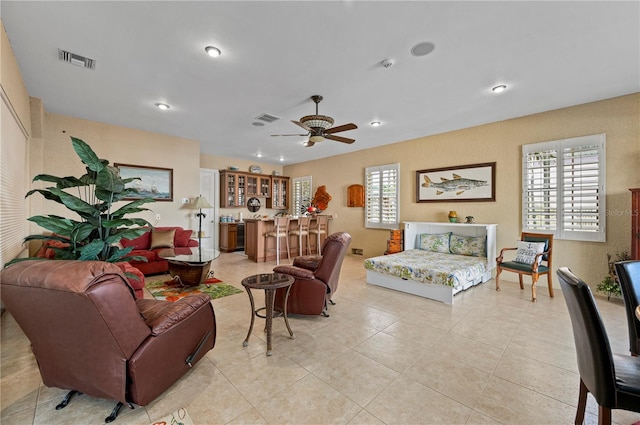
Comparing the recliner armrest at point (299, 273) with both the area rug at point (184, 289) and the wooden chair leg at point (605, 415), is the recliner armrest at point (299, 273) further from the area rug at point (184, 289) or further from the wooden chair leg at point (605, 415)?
the wooden chair leg at point (605, 415)

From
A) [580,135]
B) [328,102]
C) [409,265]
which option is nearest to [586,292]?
[409,265]

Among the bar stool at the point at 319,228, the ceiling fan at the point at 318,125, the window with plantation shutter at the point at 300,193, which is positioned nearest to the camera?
the ceiling fan at the point at 318,125

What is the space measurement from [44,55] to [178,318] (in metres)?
3.37

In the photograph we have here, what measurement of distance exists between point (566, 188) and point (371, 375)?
14.6 ft

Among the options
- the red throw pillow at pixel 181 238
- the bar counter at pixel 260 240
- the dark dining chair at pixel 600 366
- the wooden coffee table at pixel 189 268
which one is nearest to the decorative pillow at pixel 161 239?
the red throw pillow at pixel 181 238

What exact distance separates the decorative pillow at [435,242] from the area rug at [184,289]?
376cm

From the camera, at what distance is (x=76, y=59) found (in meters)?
2.96

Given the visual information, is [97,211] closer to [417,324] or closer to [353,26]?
[353,26]

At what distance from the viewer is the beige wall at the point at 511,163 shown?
3789 mm

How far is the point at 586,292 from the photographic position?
123 cm

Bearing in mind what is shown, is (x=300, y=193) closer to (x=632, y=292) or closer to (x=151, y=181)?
(x=151, y=181)

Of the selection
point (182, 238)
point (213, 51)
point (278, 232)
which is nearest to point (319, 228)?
point (278, 232)

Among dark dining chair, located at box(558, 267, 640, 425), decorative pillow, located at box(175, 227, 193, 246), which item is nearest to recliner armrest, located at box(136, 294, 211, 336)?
dark dining chair, located at box(558, 267, 640, 425)

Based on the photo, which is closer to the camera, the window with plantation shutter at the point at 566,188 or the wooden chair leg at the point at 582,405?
the wooden chair leg at the point at 582,405
